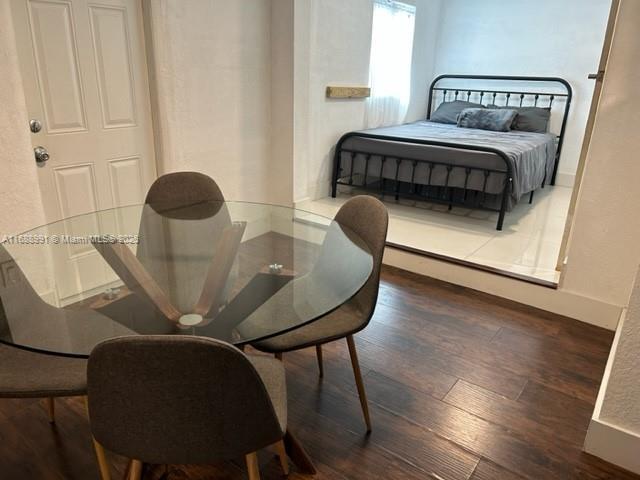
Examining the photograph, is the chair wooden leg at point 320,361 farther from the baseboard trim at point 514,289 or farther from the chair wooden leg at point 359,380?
the baseboard trim at point 514,289

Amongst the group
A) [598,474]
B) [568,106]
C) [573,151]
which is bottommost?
[598,474]

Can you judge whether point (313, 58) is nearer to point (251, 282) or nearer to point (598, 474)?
point (251, 282)

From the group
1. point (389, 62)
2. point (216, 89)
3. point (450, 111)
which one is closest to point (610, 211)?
point (216, 89)

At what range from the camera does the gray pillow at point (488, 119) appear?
484 centimetres

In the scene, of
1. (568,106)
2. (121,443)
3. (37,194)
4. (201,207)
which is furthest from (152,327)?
(568,106)

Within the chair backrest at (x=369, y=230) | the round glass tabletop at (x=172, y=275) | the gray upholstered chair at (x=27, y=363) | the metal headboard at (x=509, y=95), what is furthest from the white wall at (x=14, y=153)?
the metal headboard at (x=509, y=95)

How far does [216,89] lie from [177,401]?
8.70ft

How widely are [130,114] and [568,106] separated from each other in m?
4.50

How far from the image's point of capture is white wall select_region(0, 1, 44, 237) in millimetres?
2020

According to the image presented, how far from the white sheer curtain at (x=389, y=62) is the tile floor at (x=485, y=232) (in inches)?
43.1

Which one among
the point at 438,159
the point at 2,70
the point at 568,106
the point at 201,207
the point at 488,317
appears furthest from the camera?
the point at 568,106

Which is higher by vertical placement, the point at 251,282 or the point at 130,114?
the point at 130,114

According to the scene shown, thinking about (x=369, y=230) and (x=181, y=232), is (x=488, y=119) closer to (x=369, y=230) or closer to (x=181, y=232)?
(x=369, y=230)

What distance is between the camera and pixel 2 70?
2.01 metres
